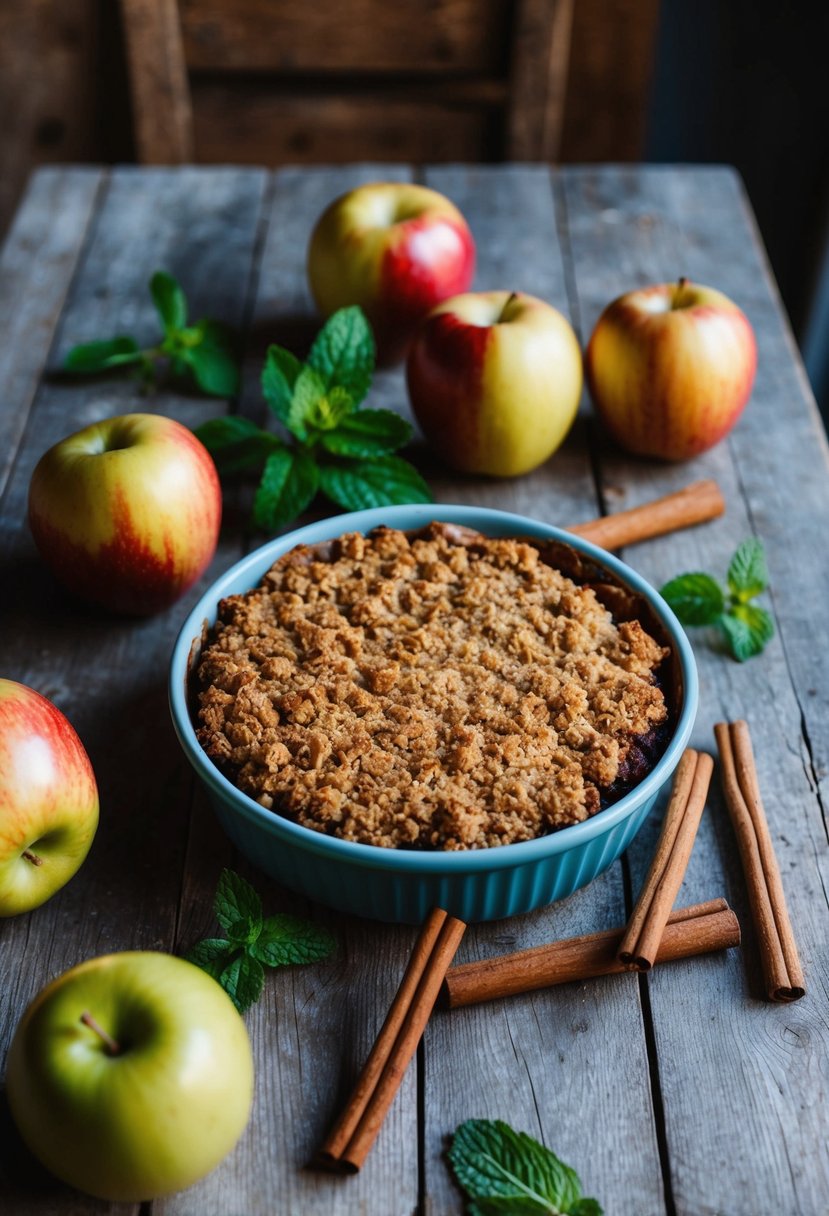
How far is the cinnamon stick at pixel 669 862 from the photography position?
0.93 meters

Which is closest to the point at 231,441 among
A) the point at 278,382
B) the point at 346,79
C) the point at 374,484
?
the point at 278,382

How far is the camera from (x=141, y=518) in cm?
118

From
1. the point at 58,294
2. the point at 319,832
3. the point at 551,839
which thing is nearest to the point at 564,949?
the point at 551,839

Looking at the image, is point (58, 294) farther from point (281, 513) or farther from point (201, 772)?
point (201, 772)

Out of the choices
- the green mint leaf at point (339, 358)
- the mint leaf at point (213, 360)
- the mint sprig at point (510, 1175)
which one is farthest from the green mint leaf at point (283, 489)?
the mint sprig at point (510, 1175)

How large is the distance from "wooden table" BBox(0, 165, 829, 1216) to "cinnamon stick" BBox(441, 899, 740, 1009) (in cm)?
1

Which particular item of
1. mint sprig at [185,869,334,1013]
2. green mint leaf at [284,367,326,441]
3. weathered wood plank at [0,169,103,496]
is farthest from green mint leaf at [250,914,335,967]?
weathered wood plank at [0,169,103,496]

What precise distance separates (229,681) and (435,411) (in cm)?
52

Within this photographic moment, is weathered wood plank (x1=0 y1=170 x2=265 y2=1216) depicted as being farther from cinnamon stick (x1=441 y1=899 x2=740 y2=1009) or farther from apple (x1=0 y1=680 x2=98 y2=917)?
cinnamon stick (x1=441 y1=899 x2=740 y2=1009)

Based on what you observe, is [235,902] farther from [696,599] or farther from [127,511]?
[696,599]

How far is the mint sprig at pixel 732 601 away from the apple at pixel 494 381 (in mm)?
263

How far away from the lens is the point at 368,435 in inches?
54.9

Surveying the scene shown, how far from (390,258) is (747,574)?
2.09 feet

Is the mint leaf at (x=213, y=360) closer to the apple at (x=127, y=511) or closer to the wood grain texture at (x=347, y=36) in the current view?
the apple at (x=127, y=511)
